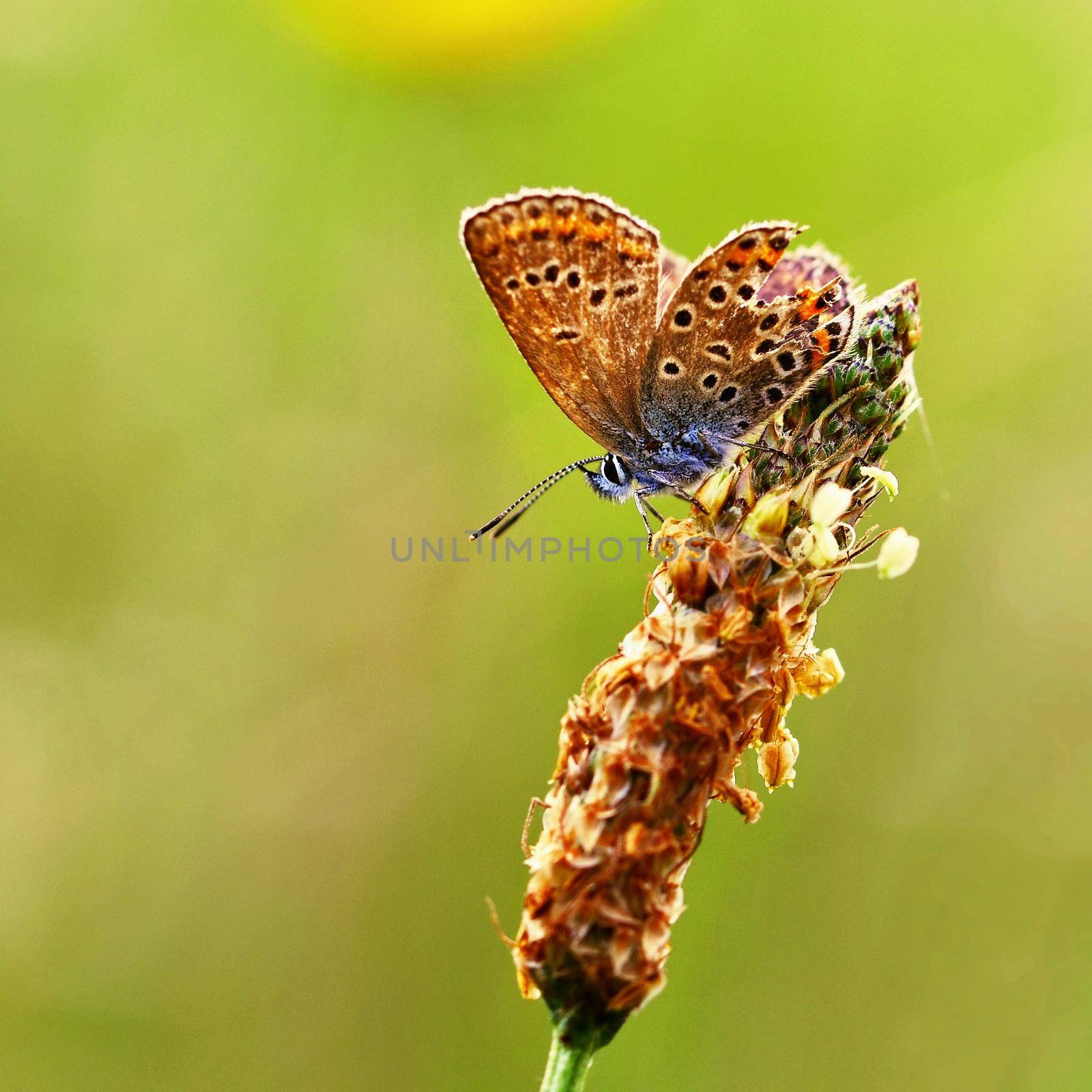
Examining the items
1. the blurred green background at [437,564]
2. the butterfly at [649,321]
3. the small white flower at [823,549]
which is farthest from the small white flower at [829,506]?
the blurred green background at [437,564]

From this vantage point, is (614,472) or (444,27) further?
(444,27)

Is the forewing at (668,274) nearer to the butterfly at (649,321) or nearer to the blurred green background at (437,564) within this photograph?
the butterfly at (649,321)

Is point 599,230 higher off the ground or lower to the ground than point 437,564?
lower

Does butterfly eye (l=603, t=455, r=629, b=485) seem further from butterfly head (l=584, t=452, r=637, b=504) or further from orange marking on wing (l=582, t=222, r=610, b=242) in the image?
orange marking on wing (l=582, t=222, r=610, b=242)

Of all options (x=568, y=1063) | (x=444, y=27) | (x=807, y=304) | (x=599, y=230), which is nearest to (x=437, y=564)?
(x=599, y=230)

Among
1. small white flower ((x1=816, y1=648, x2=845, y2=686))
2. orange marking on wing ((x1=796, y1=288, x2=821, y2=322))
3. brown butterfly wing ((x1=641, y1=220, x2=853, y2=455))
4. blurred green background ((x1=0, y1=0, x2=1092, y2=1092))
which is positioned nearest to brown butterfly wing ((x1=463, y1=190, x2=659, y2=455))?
brown butterfly wing ((x1=641, y1=220, x2=853, y2=455))

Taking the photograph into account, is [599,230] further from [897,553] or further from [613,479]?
[897,553]

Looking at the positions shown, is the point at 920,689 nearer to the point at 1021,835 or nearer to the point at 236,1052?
the point at 1021,835

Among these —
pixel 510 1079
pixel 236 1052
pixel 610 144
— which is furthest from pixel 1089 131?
pixel 236 1052
